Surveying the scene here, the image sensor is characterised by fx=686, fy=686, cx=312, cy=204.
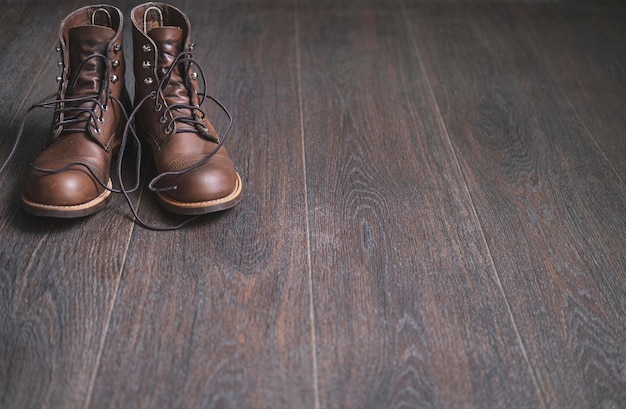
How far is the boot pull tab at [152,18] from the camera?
1149mm

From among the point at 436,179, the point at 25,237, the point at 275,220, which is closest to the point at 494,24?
the point at 436,179

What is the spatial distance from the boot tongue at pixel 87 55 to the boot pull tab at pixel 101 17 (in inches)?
2.4

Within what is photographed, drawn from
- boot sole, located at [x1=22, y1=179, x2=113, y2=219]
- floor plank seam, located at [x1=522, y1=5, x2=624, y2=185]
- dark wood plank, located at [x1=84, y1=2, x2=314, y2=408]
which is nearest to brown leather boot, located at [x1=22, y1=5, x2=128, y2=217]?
boot sole, located at [x1=22, y1=179, x2=113, y2=219]

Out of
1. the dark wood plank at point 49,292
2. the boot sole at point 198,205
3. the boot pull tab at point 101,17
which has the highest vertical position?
the boot pull tab at point 101,17

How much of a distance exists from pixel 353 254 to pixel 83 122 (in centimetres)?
48

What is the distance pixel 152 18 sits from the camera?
1.16 meters

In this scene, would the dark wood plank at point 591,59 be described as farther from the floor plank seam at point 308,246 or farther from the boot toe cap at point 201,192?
the boot toe cap at point 201,192

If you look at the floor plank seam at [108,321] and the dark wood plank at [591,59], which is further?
the dark wood plank at [591,59]

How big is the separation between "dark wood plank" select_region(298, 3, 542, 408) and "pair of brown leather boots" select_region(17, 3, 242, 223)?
19cm

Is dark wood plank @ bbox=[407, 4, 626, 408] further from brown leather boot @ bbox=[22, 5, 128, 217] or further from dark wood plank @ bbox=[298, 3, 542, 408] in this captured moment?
brown leather boot @ bbox=[22, 5, 128, 217]

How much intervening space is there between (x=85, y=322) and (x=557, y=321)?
25.0 inches

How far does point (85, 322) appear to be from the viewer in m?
0.90

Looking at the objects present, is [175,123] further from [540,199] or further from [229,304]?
[540,199]

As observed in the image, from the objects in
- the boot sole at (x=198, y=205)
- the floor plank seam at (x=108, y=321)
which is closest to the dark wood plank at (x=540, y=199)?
the boot sole at (x=198, y=205)
